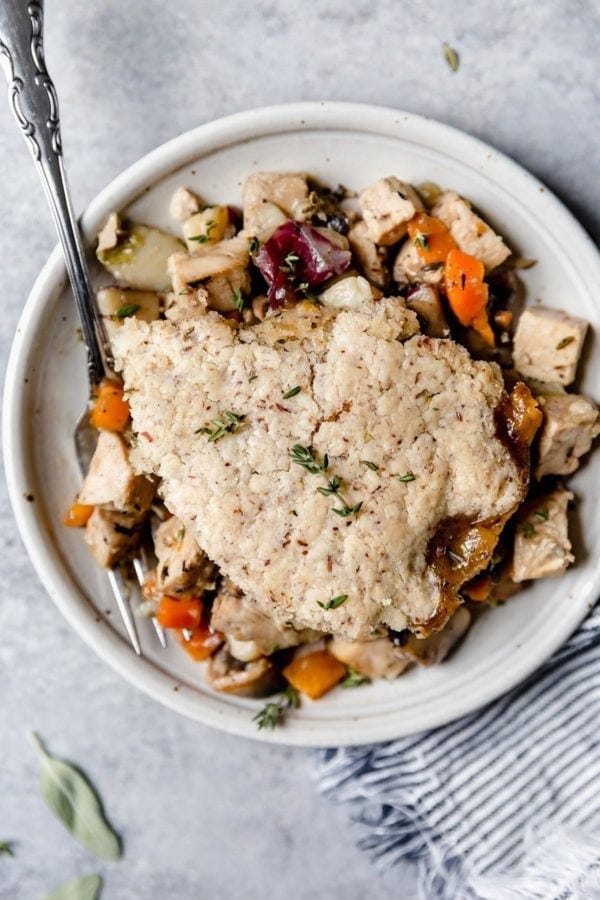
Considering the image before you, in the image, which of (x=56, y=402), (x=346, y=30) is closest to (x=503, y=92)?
(x=346, y=30)

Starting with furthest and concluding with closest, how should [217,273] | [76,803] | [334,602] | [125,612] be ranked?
[76,803]
[125,612]
[217,273]
[334,602]

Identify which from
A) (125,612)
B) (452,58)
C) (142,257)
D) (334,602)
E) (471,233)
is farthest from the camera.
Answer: (125,612)

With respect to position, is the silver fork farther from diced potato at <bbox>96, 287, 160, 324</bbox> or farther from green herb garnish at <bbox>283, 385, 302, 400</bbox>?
green herb garnish at <bbox>283, 385, 302, 400</bbox>

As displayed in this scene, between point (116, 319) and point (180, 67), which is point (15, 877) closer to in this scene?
point (116, 319)

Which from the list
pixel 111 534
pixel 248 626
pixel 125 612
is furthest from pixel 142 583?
pixel 248 626

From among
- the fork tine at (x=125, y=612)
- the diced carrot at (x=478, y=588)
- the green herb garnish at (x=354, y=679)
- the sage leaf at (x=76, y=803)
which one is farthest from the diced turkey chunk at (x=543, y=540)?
the sage leaf at (x=76, y=803)

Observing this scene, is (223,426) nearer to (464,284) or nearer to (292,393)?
(292,393)

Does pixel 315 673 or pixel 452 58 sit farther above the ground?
pixel 452 58

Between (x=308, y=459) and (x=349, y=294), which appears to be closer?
(x=308, y=459)

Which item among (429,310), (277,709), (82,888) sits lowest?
(82,888)
